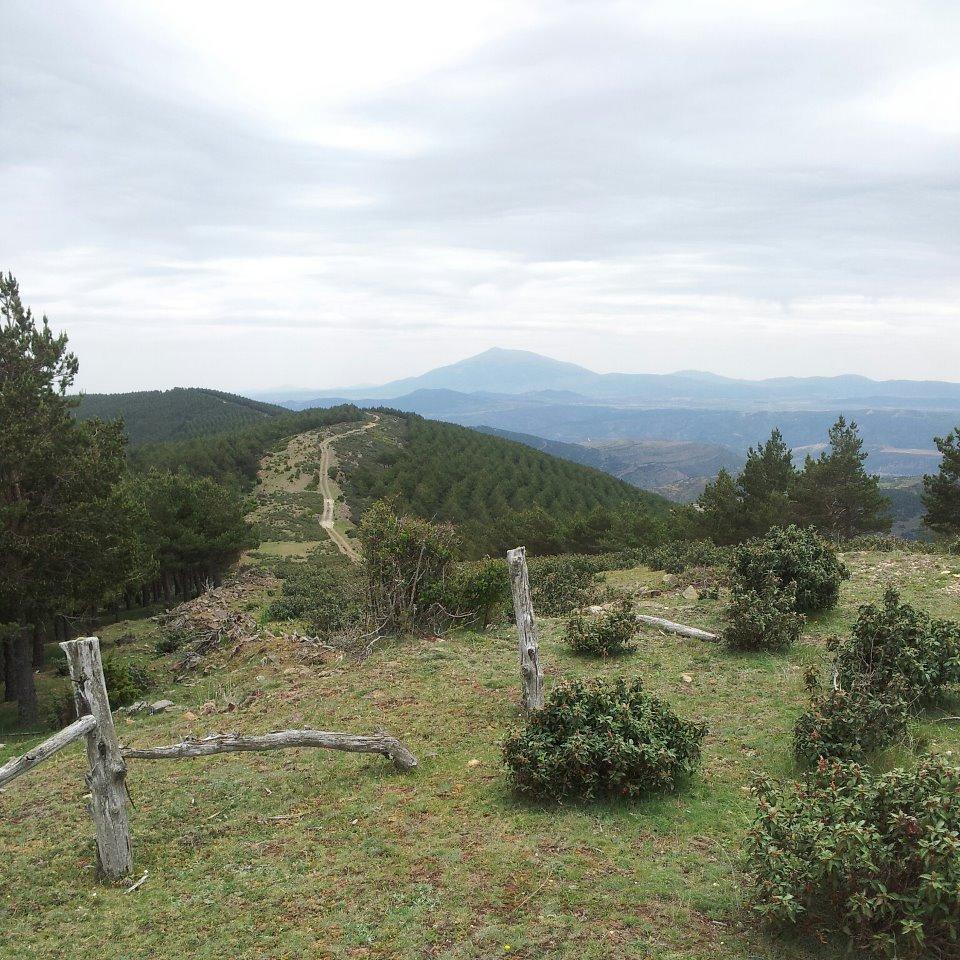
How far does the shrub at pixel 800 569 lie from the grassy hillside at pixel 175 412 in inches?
4746

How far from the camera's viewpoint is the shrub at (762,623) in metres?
11.0

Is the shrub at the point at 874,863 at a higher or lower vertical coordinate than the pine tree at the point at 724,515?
higher

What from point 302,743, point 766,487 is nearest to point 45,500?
point 302,743

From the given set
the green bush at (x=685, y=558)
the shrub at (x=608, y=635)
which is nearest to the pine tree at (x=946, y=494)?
the green bush at (x=685, y=558)

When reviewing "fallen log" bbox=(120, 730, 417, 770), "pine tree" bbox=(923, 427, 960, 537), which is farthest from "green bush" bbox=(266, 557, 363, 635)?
"pine tree" bbox=(923, 427, 960, 537)

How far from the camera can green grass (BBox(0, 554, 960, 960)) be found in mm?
4777

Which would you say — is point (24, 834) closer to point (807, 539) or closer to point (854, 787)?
point (854, 787)

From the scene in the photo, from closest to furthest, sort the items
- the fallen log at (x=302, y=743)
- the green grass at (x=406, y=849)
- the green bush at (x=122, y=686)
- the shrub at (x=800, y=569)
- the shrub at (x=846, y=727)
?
1. the green grass at (x=406, y=849)
2. the shrub at (x=846, y=727)
3. the fallen log at (x=302, y=743)
4. the shrub at (x=800, y=569)
5. the green bush at (x=122, y=686)

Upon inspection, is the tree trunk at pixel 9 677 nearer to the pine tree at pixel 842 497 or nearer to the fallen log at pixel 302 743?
the fallen log at pixel 302 743

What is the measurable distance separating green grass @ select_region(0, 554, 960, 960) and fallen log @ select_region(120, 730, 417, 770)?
28 centimetres

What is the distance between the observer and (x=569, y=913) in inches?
191

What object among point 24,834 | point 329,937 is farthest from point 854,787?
point 24,834

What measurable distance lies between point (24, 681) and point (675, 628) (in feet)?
54.7

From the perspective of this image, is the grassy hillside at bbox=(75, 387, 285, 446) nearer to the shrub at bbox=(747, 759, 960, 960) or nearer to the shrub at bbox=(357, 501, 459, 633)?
the shrub at bbox=(357, 501, 459, 633)
